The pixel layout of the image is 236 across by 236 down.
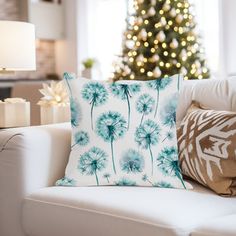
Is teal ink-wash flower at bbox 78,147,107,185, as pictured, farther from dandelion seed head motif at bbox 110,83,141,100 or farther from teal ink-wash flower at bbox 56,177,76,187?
dandelion seed head motif at bbox 110,83,141,100

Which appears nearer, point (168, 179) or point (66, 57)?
point (168, 179)

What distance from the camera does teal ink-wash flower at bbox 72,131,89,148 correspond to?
7.37 feet

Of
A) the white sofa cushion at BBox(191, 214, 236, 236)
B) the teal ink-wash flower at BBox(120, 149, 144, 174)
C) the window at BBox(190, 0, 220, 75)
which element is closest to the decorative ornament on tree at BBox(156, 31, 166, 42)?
the window at BBox(190, 0, 220, 75)

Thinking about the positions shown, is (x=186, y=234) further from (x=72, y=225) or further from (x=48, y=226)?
(x=48, y=226)

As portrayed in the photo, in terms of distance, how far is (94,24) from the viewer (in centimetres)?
→ 764

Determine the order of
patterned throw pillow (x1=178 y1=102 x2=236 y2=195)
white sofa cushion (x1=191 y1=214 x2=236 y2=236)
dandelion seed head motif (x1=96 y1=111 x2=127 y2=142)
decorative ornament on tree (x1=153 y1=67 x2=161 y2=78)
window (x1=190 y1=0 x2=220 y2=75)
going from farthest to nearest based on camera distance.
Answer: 1. window (x1=190 y1=0 x2=220 y2=75)
2. decorative ornament on tree (x1=153 y1=67 x2=161 y2=78)
3. dandelion seed head motif (x1=96 y1=111 x2=127 y2=142)
4. patterned throw pillow (x1=178 y1=102 x2=236 y2=195)
5. white sofa cushion (x1=191 y1=214 x2=236 y2=236)

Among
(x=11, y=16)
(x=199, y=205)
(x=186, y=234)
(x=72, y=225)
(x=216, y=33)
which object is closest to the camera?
(x=186, y=234)

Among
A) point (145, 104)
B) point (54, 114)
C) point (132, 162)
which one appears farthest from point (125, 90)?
point (54, 114)

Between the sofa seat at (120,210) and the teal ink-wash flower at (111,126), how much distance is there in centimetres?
23

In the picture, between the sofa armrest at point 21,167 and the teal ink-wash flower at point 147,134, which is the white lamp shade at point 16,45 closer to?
the sofa armrest at point 21,167

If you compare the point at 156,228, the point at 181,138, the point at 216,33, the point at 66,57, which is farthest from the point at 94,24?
the point at 156,228

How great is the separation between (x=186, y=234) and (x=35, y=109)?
8.30ft

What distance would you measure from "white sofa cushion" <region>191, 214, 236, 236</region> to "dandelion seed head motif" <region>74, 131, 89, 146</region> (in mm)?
754

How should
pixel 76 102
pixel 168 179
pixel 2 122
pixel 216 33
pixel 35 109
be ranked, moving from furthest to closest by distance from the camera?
pixel 216 33 < pixel 35 109 < pixel 2 122 < pixel 76 102 < pixel 168 179
